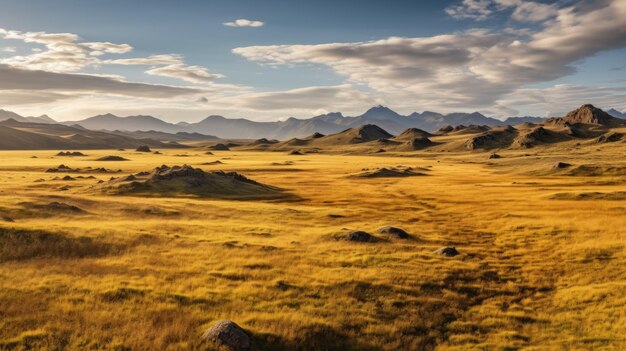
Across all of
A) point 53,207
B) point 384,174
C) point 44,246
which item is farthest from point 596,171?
point 44,246

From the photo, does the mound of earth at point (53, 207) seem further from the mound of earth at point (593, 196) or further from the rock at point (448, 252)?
the mound of earth at point (593, 196)

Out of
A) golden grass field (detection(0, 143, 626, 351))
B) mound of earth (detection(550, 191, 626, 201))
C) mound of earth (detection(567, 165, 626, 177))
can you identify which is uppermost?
mound of earth (detection(567, 165, 626, 177))

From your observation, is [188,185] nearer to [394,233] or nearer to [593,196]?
[394,233]

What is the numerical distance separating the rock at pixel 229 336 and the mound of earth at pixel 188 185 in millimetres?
73653

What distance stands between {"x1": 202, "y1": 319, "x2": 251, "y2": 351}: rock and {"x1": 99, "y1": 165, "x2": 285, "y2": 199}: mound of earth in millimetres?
73653

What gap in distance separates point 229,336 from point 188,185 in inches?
3209

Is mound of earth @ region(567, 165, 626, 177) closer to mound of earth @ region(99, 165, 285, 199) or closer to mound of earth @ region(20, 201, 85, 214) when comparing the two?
mound of earth @ region(99, 165, 285, 199)

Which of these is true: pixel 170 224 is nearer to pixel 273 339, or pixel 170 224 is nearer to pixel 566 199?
pixel 273 339

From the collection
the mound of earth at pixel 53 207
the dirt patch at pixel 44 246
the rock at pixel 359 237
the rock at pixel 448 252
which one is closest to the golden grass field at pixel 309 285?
the dirt patch at pixel 44 246

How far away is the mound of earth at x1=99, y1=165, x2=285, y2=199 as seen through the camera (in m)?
93.6

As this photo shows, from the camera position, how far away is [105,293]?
25.6 metres

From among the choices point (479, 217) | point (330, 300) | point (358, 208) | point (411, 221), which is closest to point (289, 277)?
point (330, 300)

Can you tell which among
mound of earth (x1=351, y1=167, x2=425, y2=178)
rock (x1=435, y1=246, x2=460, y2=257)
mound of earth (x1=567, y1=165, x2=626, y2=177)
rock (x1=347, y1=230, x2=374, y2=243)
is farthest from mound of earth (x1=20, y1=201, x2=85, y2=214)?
mound of earth (x1=567, y1=165, x2=626, y2=177)

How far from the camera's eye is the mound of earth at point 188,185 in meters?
93.6
